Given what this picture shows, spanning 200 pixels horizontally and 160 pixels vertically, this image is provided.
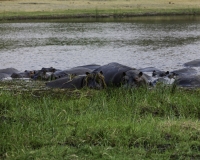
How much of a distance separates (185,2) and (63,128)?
5636cm

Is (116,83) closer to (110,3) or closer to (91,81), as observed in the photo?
(91,81)

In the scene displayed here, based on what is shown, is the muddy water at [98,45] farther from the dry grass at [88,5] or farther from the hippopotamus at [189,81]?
the dry grass at [88,5]

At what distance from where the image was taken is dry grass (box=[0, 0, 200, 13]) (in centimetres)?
5328

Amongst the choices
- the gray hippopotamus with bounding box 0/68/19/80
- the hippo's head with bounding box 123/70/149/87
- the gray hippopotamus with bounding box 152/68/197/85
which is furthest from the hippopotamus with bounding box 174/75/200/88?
the gray hippopotamus with bounding box 0/68/19/80

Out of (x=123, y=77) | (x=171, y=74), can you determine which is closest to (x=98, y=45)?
(x=171, y=74)

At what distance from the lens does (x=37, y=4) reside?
188 ft

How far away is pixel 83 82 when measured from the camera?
1095cm

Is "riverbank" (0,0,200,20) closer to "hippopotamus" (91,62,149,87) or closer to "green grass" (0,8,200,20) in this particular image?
"green grass" (0,8,200,20)

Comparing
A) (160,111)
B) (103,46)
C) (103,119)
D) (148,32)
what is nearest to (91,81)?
(160,111)

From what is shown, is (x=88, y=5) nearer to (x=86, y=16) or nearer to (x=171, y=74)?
(x=86, y=16)

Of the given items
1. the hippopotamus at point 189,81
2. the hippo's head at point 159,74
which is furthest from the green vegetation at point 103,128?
the hippo's head at point 159,74

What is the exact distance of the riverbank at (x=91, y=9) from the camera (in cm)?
4912

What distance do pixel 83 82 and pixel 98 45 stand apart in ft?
52.4

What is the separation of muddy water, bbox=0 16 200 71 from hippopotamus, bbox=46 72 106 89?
20.5ft
